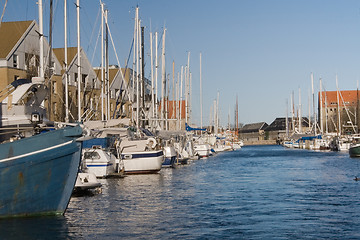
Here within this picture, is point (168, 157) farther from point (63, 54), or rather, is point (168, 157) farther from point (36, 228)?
point (36, 228)

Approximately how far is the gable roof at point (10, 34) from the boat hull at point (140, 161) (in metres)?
23.1

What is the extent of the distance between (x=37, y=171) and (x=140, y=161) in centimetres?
2492

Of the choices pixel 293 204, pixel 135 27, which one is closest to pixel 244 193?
pixel 293 204

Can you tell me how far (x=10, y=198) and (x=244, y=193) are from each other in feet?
48.1

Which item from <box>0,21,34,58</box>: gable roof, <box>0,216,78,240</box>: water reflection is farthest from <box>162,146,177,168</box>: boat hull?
<box>0,216,78,240</box>: water reflection

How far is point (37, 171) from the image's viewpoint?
19719mm

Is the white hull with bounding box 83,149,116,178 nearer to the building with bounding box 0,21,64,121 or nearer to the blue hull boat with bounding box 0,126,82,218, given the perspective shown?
the blue hull boat with bounding box 0,126,82,218

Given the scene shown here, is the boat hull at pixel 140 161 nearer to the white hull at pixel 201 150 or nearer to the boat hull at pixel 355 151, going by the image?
the boat hull at pixel 355 151

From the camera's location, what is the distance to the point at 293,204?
2594cm

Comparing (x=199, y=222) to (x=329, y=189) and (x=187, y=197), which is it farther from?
(x=329, y=189)

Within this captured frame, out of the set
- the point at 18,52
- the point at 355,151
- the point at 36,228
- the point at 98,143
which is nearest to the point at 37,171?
the point at 36,228

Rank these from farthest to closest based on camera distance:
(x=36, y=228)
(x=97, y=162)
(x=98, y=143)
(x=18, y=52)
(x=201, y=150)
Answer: (x=201, y=150) < (x=18, y=52) < (x=98, y=143) < (x=97, y=162) < (x=36, y=228)

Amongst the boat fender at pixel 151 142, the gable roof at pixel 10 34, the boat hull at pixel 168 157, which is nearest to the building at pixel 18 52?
the gable roof at pixel 10 34

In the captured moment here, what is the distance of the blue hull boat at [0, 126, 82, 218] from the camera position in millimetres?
19297
